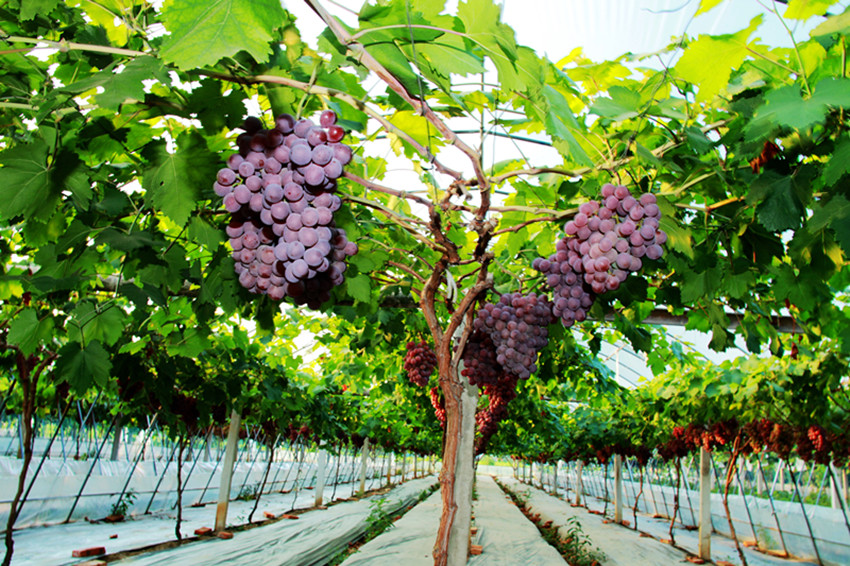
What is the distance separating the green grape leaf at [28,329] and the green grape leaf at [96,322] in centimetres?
21

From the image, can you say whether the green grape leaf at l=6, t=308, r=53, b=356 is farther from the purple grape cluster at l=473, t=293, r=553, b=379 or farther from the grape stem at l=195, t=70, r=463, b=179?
the purple grape cluster at l=473, t=293, r=553, b=379

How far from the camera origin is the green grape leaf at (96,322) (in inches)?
102

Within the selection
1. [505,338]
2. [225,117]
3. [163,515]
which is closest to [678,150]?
[505,338]

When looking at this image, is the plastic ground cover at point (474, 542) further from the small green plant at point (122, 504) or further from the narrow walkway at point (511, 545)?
the small green plant at point (122, 504)

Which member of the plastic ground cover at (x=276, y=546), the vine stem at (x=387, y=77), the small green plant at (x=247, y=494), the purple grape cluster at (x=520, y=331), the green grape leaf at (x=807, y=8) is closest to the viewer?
the vine stem at (x=387, y=77)

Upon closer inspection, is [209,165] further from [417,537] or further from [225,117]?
[417,537]

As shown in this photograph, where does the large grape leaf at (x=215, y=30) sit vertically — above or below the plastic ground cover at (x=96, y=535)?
above

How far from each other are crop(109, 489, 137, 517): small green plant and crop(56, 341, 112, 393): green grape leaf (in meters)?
11.7

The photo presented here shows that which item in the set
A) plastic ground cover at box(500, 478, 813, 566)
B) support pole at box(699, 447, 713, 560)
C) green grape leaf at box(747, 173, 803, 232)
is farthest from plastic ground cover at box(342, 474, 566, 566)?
green grape leaf at box(747, 173, 803, 232)

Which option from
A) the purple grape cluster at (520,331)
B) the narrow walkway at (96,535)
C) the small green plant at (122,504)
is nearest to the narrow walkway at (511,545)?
the narrow walkway at (96,535)

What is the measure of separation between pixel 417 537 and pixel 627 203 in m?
10.5

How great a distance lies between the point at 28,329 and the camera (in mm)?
2695

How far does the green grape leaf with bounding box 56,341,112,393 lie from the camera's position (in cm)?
246

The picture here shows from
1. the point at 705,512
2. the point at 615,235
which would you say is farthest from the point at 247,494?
the point at 615,235
